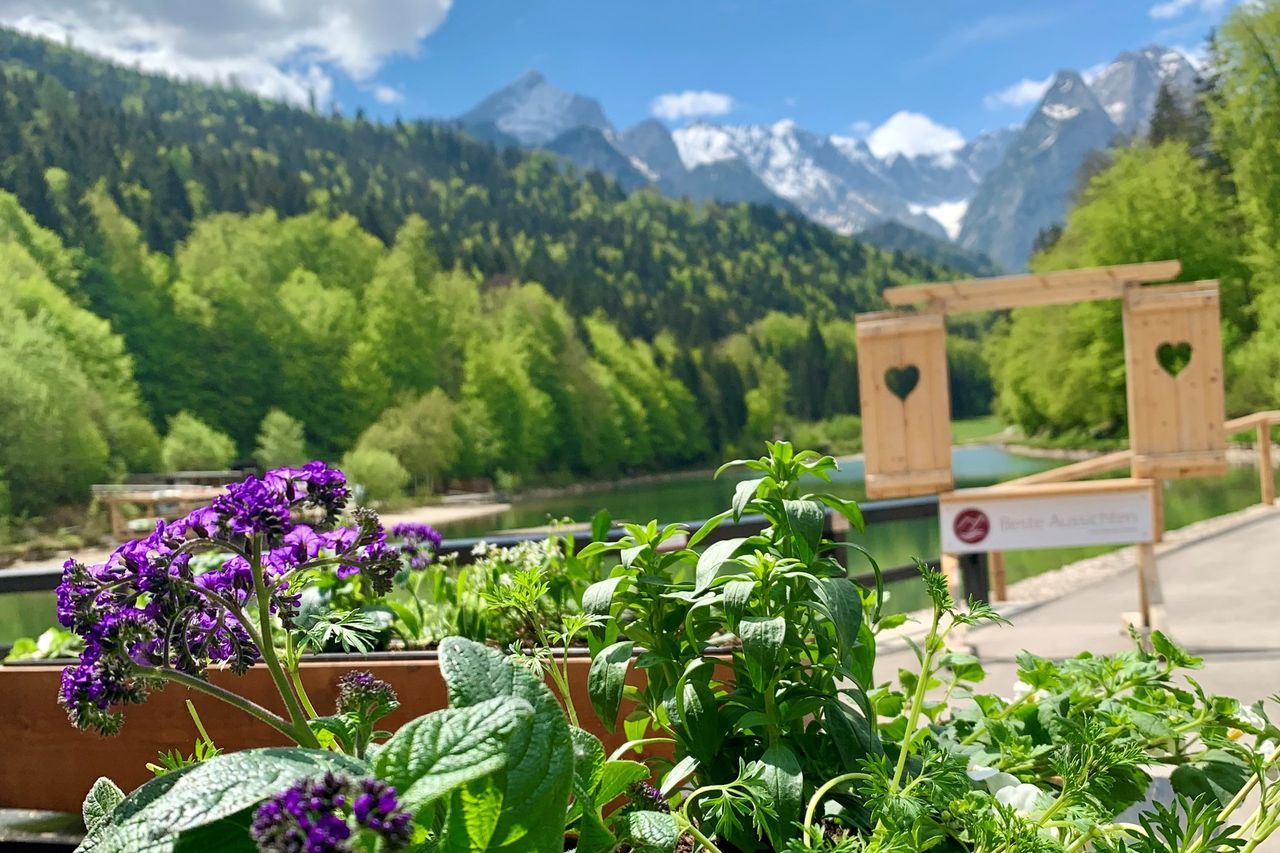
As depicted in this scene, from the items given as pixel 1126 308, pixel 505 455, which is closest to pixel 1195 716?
pixel 1126 308


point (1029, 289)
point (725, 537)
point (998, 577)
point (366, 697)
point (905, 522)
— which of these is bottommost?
point (905, 522)

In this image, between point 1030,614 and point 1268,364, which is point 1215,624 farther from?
point 1268,364

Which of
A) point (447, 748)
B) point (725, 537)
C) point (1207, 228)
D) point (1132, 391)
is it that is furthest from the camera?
point (1207, 228)

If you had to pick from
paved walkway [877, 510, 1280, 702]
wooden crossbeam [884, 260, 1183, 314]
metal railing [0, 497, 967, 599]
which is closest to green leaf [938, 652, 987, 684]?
metal railing [0, 497, 967, 599]

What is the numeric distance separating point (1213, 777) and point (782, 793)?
565mm

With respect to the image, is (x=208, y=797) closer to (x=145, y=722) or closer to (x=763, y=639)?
(x=763, y=639)

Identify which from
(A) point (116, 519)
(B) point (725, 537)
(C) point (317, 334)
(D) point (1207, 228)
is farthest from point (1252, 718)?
(C) point (317, 334)

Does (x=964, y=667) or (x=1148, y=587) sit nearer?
(x=964, y=667)

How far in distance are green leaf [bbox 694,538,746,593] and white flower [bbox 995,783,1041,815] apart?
1.17 feet

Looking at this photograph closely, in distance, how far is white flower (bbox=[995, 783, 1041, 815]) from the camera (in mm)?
947

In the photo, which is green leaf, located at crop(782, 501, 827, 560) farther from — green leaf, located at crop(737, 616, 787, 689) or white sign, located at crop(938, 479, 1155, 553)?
white sign, located at crop(938, 479, 1155, 553)

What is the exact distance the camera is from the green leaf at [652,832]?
0.72 meters

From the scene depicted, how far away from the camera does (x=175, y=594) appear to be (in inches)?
31.5

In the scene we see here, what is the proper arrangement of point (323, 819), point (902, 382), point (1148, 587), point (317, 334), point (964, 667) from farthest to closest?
point (317, 334), point (902, 382), point (1148, 587), point (964, 667), point (323, 819)
